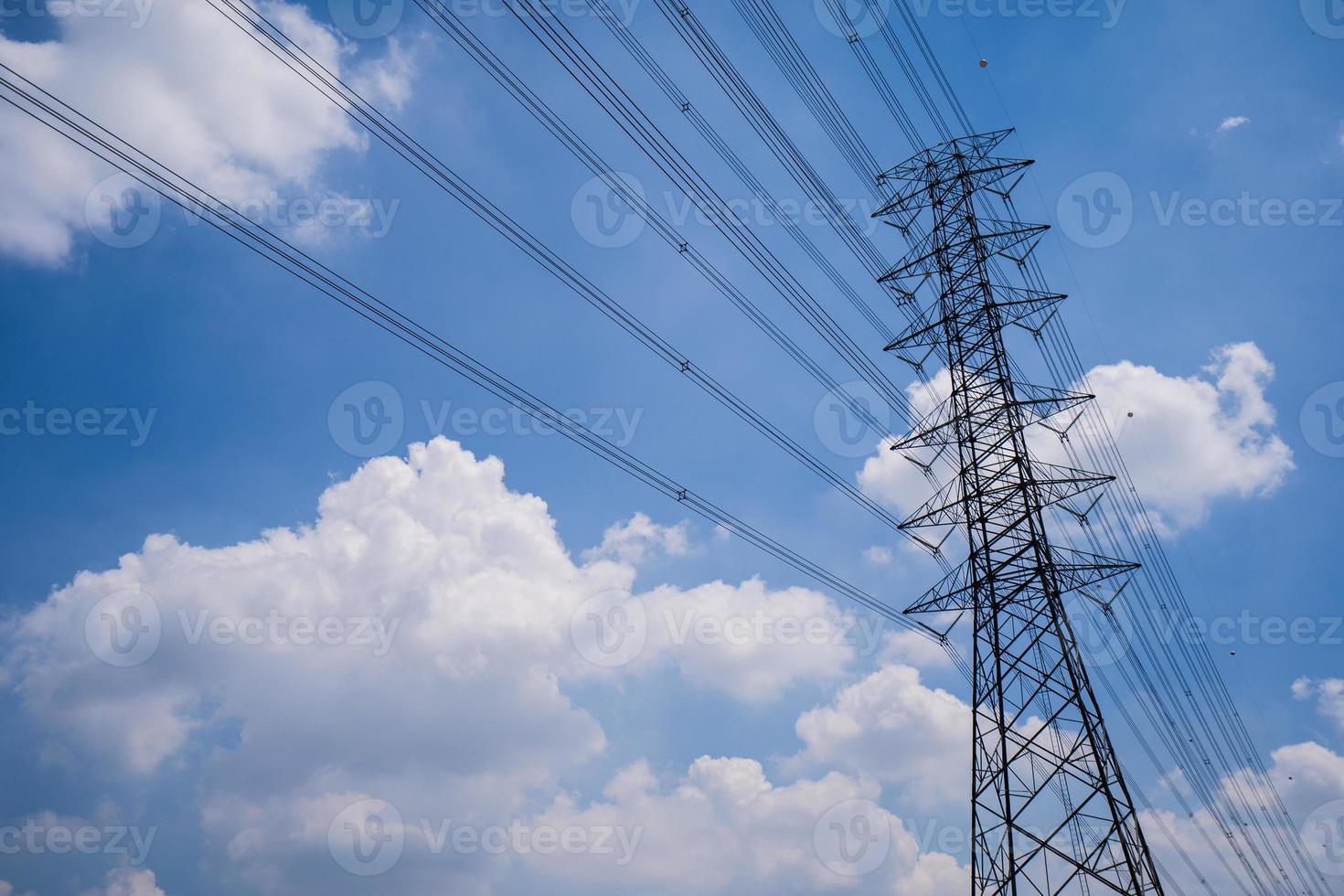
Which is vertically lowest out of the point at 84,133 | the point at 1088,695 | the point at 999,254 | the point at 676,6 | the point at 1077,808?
the point at 1077,808

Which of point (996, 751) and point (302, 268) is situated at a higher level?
point (302, 268)

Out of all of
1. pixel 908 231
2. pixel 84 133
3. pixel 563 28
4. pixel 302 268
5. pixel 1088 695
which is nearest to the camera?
pixel 84 133

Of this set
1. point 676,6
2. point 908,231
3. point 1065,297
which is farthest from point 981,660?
point 676,6

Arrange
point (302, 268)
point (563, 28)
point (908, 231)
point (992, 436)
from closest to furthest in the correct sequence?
point (302, 268), point (563, 28), point (992, 436), point (908, 231)

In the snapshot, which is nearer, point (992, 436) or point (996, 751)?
point (996, 751)

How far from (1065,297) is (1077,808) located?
13600 mm

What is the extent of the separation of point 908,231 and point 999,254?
3.09 meters

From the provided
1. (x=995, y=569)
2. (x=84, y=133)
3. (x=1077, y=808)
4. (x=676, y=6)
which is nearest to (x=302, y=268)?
(x=84, y=133)

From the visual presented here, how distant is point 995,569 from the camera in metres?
20.4

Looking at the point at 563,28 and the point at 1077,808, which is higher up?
the point at 563,28

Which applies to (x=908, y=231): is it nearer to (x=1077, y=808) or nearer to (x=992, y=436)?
(x=992, y=436)

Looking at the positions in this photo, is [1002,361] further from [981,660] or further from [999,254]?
[981,660]

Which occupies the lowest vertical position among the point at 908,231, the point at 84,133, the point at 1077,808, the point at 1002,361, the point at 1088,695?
the point at 1077,808

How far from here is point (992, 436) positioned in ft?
72.5
